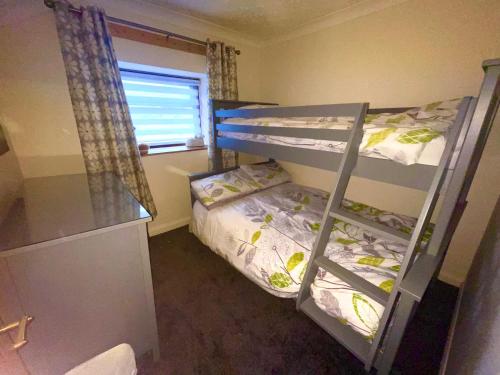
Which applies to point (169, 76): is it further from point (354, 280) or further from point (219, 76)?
point (354, 280)

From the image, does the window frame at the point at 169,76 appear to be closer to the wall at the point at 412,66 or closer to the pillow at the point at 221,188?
the pillow at the point at 221,188

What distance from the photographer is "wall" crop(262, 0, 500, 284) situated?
58.8 inches

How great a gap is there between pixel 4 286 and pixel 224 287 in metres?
1.28

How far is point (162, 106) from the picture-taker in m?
2.51

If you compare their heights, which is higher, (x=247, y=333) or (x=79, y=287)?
(x=79, y=287)

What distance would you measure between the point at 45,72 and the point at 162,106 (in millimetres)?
1057

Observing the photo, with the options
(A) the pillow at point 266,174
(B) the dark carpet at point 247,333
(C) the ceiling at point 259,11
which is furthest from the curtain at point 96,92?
(A) the pillow at point 266,174

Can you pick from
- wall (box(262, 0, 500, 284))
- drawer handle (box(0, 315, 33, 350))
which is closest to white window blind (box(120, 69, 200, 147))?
wall (box(262, 0, 500, 284))

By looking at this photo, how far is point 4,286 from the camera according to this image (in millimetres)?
711

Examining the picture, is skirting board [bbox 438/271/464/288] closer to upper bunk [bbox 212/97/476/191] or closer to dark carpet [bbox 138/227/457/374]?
dark carpet [bbox 138/227/457/374]

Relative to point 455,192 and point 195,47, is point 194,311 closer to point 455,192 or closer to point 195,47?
point 455,192

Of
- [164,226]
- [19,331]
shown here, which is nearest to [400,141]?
[19,331]

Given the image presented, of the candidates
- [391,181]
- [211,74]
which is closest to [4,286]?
[391,181]

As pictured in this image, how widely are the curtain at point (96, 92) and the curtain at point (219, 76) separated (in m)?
0.88
